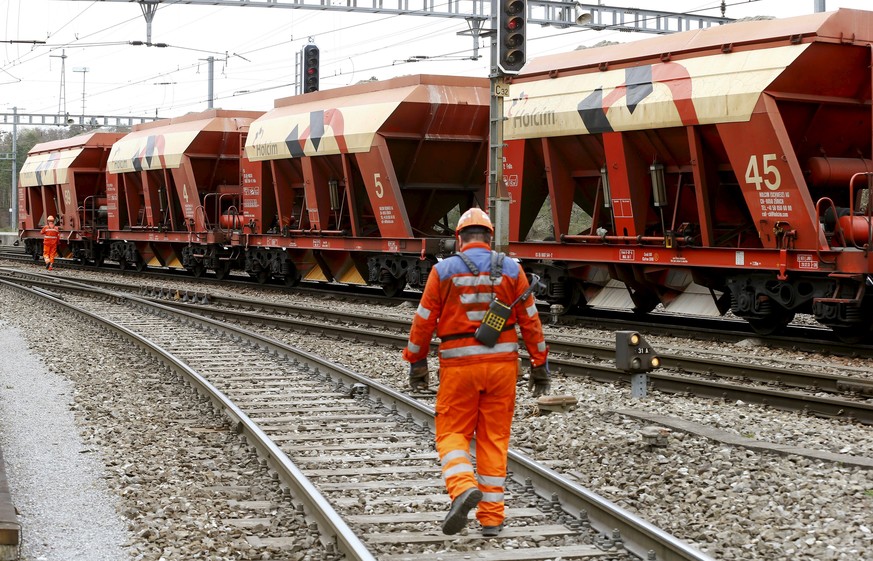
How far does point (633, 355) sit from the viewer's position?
32.0 ft

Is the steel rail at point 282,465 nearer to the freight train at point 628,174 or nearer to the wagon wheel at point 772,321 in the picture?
the freight train at point 628,174

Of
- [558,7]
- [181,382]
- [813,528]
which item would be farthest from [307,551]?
[558,7]

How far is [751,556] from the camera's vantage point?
549 cm

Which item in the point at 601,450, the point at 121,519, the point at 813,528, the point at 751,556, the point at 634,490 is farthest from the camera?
the point at 601,450

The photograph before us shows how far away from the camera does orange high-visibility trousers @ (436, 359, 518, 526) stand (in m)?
5.79

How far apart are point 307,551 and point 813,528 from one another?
8.79 feet

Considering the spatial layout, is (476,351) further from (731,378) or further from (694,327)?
(694,327)

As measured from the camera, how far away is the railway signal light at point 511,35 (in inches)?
503

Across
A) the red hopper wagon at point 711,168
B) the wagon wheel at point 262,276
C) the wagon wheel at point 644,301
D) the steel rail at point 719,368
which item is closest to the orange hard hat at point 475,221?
the steel rail at point 719,368

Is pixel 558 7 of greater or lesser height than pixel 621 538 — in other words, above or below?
above

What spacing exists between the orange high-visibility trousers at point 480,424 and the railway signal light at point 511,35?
7636 mm

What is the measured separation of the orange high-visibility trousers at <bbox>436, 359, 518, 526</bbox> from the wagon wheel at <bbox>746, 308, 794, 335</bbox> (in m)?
9.18

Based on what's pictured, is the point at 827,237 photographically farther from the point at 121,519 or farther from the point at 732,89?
the point at 121,519

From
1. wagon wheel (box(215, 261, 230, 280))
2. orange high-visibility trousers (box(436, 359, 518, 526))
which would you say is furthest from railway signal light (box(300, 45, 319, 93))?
orange high-visibility trousers (box(436, 359, 518, 526))
